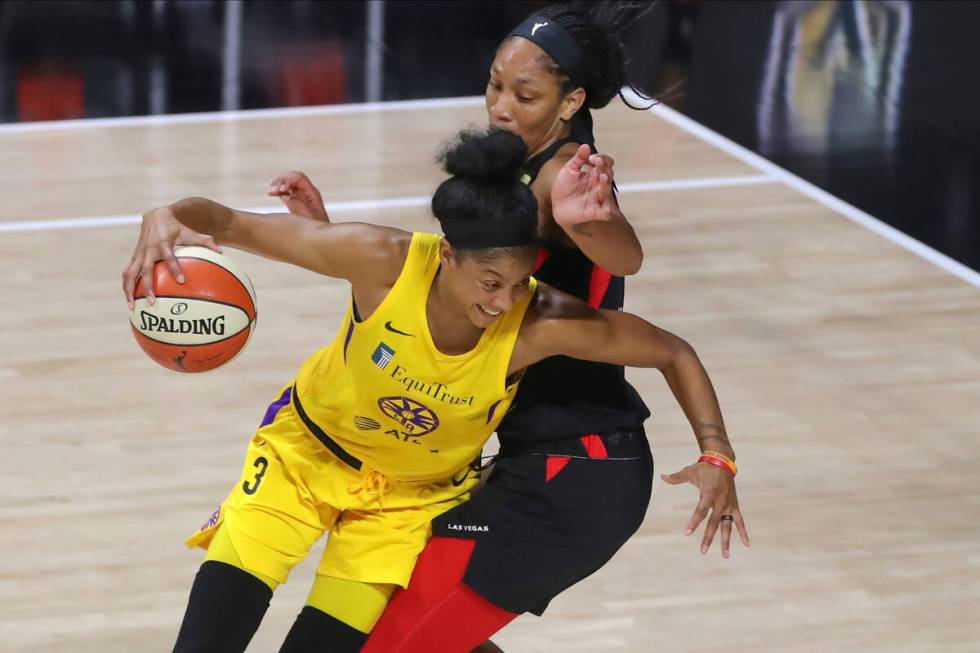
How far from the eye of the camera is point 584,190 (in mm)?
2902

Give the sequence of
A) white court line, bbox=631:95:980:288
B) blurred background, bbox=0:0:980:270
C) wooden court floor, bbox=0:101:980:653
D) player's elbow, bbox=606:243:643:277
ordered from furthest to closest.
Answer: blurred background, bbox=0:0:980:270
white court line, bbox=631:95:980:288
wooden court floor, bbox=0:101:980:653
player's elbow, bbox=606:243:643:277

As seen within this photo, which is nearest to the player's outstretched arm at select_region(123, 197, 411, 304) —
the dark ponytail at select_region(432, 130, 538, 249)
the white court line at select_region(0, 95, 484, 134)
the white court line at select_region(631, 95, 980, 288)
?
the dark ponytail at select_region(432, 130, 538, 249)

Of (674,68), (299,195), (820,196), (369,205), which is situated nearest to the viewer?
(299,195)

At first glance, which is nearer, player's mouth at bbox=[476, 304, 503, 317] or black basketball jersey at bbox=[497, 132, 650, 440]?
player's mouth at bbox=[476, 304, 503, 317]

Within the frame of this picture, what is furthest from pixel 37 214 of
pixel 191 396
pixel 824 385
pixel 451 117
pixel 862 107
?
pixel 862 107

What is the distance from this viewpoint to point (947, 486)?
4.90 metres

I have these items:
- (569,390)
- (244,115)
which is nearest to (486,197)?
(569,390)

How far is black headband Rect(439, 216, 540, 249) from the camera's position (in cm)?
287

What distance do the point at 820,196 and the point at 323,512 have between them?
4919 millimetres

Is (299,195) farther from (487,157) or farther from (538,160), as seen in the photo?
(487,157)

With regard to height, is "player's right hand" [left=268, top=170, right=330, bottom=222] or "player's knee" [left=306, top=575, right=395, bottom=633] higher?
"player's right hand" [left=268, top=170, right=330, bottom=222]

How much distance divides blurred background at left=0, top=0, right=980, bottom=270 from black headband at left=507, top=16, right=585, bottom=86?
13.5ft

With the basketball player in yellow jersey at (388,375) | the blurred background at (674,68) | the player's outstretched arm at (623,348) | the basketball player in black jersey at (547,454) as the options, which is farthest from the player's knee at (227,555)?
the blurred background at (674,68)

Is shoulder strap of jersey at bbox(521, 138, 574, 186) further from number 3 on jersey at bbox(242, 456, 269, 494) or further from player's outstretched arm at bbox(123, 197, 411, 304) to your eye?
number 3 on jersey at bbox(242, 456, 269, 494)
